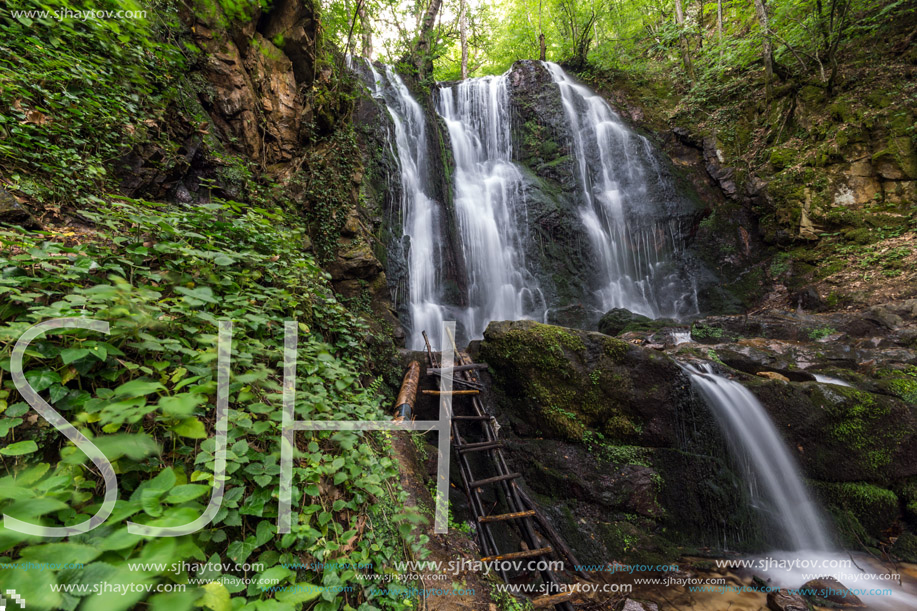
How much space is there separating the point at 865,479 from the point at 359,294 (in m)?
7.61

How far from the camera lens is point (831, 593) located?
3.42 meters

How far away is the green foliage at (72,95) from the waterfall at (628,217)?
10.8 m

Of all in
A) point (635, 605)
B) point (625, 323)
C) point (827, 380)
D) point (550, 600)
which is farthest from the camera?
point (625, 323)

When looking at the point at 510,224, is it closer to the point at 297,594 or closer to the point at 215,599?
the point at 297,594

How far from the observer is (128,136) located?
3.58 metres

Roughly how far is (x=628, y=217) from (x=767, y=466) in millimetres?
9088

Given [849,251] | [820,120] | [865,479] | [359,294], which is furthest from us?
[820,120]

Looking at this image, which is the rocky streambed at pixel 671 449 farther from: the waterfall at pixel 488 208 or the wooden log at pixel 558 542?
the waterfall at pixel 488 208

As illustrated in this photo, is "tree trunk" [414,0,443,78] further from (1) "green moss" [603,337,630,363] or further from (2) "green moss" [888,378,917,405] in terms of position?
(2) "green moss" [888,378,917,405]

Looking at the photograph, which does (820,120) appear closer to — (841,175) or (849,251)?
(841,175)

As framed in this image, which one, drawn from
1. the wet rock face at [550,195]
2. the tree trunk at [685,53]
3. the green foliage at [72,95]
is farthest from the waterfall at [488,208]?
the green foliage at [72,95]

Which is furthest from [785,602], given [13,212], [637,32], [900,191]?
[637,32]

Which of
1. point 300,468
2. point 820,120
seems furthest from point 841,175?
point 300,468

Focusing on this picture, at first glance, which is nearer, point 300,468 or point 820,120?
point 300,468
